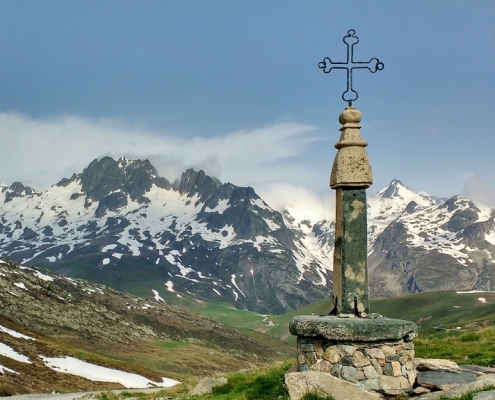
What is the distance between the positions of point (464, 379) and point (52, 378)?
5588 cm

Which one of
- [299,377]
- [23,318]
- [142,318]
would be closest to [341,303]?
[299,377]

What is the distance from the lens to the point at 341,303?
19.6 meters

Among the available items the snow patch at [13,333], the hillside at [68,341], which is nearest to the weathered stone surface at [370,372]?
the hillside at [68,341]

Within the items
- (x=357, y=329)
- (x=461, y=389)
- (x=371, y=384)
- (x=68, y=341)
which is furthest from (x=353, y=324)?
(x=68, y=341)

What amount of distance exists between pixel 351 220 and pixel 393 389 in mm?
5638

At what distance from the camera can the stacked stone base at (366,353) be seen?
17.5 metres

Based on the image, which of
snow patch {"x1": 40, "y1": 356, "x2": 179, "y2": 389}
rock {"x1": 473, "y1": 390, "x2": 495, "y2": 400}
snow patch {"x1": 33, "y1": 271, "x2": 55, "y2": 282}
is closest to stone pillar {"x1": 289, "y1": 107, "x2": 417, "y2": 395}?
rock {"x1": 473, "y1": 390, "x2": 495, "y2": 400}

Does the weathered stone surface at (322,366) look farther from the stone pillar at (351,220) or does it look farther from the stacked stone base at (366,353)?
the stone pillar at (351,220)

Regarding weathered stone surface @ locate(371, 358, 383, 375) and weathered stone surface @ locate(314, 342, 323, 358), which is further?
weathered stone surface @ locate(314, 342, 323, 358)

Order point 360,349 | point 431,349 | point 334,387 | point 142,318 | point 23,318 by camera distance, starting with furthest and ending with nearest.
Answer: point 142,318
point 23,318
point 431,349
point 360,349
point 334,387

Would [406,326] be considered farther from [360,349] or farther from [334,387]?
[334,387]

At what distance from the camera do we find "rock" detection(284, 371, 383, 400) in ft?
52.8

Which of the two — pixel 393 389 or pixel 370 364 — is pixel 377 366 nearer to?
pixel 370 364

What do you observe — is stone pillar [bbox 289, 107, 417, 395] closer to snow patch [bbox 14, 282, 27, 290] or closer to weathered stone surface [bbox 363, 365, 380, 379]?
weathered stone surface [bbox 363, 365, 380, 379]
